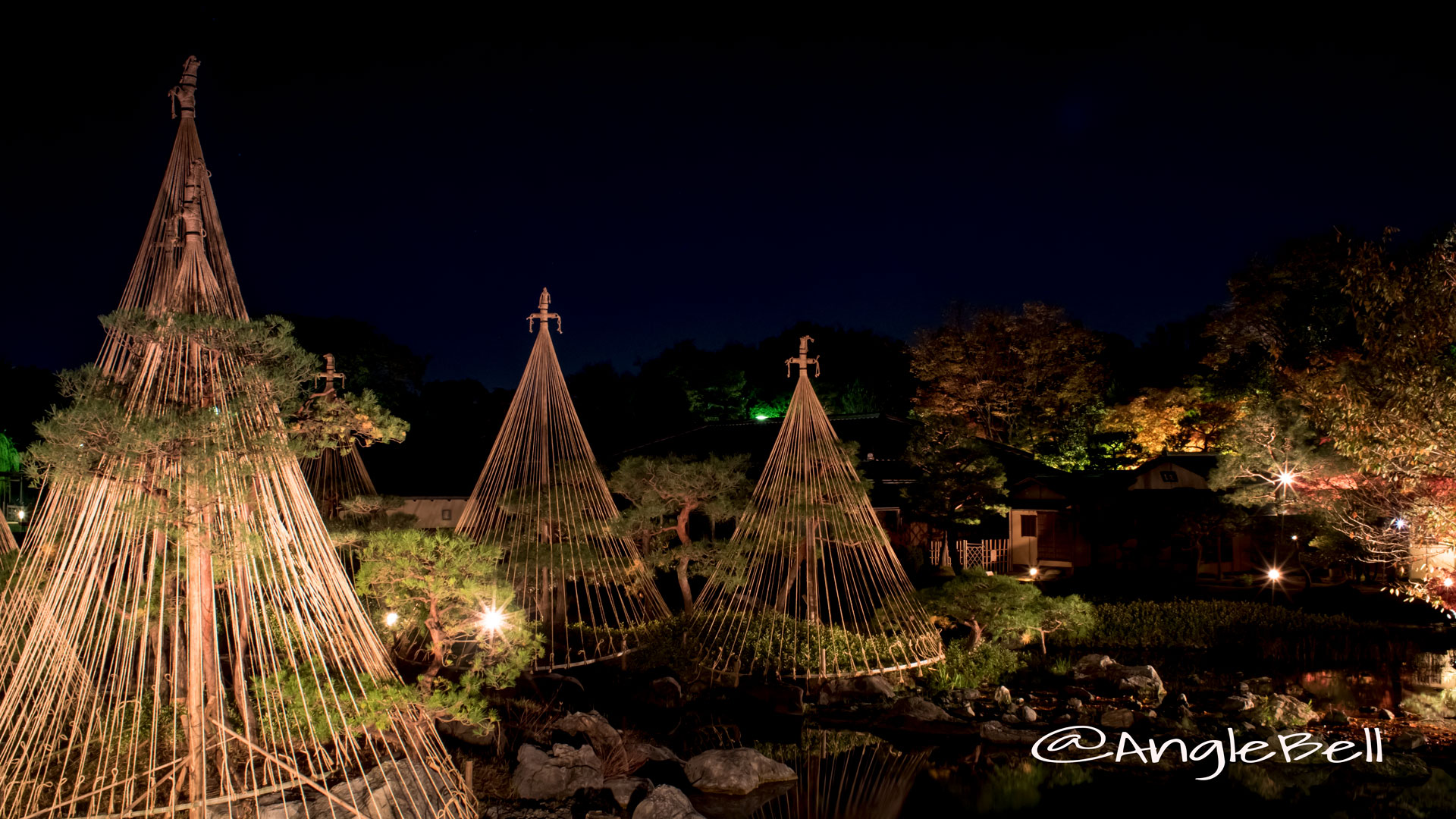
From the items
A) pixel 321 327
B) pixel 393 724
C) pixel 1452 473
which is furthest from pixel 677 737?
pixel 321 327

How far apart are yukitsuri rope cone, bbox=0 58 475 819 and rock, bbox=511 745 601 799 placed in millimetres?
995

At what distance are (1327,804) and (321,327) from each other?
24.0m

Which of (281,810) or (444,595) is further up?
(444,595)

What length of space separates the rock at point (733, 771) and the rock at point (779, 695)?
1910mm

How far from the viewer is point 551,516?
38.6 feet

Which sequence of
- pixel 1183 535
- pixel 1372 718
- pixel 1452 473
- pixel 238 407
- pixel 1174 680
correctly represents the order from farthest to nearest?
pixel 1183 535
pixel 1174 680
pixel 1372 718
pixel 1452 473
pixel 238 407

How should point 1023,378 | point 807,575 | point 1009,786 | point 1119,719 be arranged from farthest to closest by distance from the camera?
point 1023,378 → point 807,575 → point 1119,719 → point 1009,786

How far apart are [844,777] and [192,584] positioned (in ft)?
22.1

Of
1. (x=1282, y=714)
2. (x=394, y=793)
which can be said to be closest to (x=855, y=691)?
(x=1282, y=714)

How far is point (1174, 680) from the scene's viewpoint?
12.4 meters

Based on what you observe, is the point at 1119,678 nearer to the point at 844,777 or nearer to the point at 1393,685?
the point at 1393,685

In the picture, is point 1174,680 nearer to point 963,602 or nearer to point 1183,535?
point 963,602

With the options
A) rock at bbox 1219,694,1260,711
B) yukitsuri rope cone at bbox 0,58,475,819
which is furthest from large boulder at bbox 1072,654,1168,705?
yukitsuri rope cone at bbox 0,58,475,819

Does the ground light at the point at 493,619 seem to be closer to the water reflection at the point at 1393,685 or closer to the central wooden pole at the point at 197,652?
the central wooden pole at the point at 197,652
